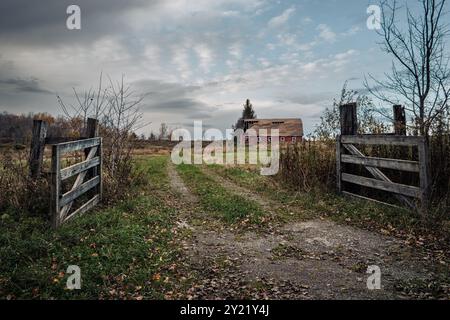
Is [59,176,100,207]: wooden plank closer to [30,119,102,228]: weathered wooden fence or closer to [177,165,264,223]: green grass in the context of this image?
[30,119,102,228]: weathered wooden fence

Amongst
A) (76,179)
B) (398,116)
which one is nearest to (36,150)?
(76,179)

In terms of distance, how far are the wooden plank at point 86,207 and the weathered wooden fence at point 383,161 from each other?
271 inches

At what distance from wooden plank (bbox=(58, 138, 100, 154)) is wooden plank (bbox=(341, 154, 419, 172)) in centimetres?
704

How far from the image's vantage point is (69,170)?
21.9 ft

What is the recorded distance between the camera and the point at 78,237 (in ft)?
18.2

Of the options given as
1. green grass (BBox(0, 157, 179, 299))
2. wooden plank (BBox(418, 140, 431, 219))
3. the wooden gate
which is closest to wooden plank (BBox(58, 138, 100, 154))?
the wooden gate

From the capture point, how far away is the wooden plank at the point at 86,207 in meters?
6.73

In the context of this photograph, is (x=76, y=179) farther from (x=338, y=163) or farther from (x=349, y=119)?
(x=349, y=119)

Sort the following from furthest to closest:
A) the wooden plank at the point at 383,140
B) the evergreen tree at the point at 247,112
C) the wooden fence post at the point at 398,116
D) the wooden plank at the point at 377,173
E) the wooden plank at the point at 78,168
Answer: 1. the evergreen tree at the point at 247,112
2. the wooden fence post at the point at 398,116
3. the wooden plank at the point at 377,173
4. the wooden plank at the point at 383,140
5. the wooden plank at the point at 78,168

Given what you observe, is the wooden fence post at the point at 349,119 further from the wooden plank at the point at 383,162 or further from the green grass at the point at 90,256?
the green grass at the point at 90,256

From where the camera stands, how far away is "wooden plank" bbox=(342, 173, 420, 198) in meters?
7.20

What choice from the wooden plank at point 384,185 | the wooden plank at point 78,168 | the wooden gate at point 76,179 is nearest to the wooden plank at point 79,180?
the wooden gate at point 76,179
